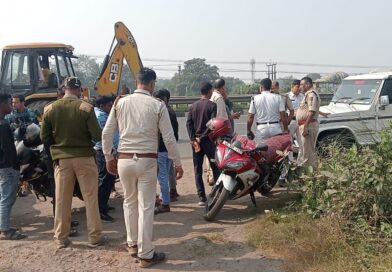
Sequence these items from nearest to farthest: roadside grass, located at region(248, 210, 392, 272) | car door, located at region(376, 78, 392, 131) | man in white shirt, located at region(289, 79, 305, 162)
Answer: roadside grass, located at region(248, 210, 392, 272), man in white shirt, located at region(289, 79, 305, 162), car door, located at region(376, 78, 392, 131)

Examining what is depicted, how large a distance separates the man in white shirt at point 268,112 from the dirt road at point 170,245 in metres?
0.98

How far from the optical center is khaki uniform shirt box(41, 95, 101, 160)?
4.59m

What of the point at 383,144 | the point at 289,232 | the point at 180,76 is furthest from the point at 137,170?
the point at 180,76

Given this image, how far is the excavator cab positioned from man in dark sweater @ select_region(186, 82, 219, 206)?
17.5 ft

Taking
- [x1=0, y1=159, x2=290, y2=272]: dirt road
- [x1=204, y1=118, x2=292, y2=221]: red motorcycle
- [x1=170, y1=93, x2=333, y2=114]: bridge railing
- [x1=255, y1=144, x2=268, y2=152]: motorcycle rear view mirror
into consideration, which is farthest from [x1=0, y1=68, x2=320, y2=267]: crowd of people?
[x1=170, y1=93, x2=333, y2=114]: bridge railing

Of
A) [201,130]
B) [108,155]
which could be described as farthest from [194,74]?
[108,155]

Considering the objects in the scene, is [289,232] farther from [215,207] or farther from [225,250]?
[215,207]

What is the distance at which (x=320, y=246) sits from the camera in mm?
4133

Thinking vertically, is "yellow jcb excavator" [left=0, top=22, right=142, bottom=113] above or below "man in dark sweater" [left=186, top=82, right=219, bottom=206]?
above

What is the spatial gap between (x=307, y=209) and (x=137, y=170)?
2.12 metres

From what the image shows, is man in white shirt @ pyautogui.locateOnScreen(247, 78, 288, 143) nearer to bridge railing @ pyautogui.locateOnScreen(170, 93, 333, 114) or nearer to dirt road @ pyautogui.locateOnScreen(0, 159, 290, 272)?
dirt road @ pyautogui.locateOnScreen(0, 159, 290, 272)

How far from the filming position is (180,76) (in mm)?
41406

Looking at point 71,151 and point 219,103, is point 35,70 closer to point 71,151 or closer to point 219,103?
point 219,103

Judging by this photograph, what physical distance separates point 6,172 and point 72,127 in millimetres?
1205
